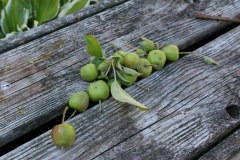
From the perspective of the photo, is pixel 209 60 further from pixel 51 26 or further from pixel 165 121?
pixel 51 26

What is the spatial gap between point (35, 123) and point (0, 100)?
0.15m

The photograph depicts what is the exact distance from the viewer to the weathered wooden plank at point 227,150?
1.44m

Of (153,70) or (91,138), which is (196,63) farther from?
(91,138)

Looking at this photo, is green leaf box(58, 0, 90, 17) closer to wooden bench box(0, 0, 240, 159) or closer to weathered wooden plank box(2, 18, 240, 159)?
wooden bench box(0, 0, 240, 159)

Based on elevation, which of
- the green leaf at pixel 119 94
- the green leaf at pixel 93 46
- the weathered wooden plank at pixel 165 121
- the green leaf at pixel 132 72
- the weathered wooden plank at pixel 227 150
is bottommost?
the weathered wooden plank at pixel 227 150

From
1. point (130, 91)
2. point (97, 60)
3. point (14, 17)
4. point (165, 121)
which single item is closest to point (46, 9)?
point (14, 17)

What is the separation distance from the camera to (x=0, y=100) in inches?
58.4

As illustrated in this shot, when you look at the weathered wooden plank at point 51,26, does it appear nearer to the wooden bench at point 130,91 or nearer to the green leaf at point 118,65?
A: the wooden bench at point 130,91

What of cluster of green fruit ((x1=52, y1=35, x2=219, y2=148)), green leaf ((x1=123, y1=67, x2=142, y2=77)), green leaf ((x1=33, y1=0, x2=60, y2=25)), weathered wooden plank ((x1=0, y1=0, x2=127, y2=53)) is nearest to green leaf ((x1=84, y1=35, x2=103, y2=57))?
cluster of green fruit ((x1=52, y1=35, x2=219, y2=148))

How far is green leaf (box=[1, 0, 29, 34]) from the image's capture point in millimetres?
2158

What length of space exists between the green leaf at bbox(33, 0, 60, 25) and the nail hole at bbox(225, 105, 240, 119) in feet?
3.40

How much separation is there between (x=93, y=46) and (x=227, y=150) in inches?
23.7

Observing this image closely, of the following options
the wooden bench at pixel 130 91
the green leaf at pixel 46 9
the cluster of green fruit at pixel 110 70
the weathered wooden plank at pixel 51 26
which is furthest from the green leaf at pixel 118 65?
the green leaf at pixel 46 9

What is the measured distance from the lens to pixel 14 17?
2.16m
